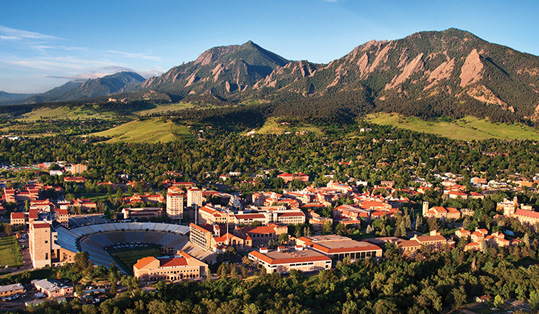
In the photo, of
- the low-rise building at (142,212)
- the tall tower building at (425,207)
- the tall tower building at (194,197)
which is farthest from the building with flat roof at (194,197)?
the tall tower building at (425,207)

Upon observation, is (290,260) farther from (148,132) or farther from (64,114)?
(64,114)

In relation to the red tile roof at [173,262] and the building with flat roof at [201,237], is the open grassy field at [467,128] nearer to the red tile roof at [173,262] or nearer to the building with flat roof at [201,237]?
the building with flat roof at [201,237]

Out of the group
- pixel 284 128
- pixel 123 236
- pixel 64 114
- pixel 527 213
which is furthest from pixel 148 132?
pixel 527 213

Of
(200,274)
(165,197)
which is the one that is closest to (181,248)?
(200,274)

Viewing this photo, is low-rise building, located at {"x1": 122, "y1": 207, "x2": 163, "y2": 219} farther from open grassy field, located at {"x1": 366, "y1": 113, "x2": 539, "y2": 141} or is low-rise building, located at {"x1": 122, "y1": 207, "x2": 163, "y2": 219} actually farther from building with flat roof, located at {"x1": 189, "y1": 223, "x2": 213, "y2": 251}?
open grassy field, located at {"x1": 366, "y1": 113, "x2": 539, "y2": 141}

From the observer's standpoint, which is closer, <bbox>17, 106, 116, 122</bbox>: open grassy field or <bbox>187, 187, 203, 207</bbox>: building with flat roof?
<bbox>187, 187, 203, 207</bbox>: building with flat roof

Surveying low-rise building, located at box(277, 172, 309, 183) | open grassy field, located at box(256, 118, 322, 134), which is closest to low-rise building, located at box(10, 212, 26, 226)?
low-rise building, located at box(277, 172, 309, 183)
